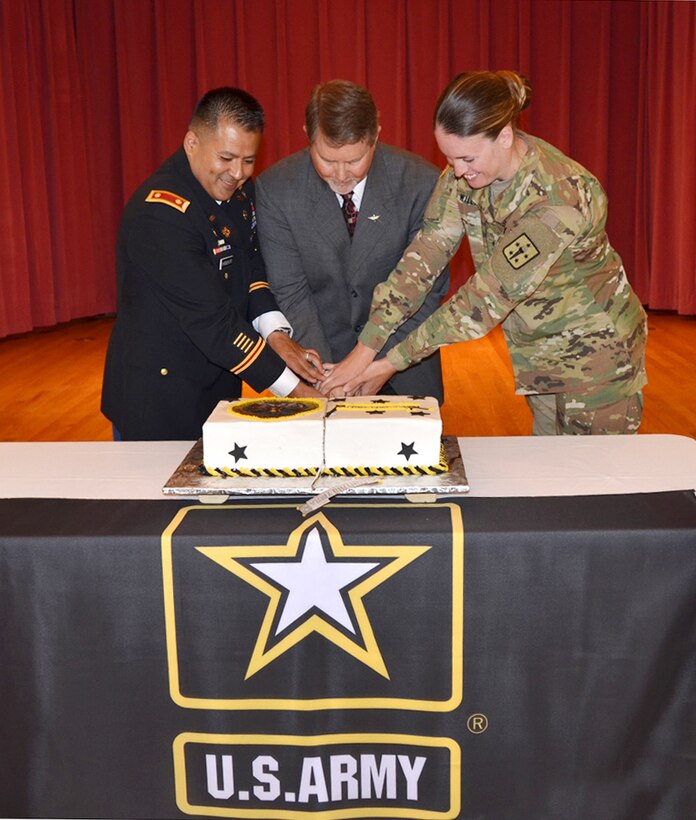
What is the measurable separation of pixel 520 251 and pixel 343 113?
18.6 inches

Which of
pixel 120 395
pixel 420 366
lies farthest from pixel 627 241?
pixel 120 395

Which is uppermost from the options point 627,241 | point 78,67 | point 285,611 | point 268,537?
point 78,67

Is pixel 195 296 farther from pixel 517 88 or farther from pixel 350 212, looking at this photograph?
pixel 517 88

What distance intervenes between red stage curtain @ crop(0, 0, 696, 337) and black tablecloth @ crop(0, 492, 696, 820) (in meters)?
5.65

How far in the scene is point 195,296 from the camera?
2.05 m

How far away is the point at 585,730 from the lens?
1383mm

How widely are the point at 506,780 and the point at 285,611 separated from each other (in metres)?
0.40

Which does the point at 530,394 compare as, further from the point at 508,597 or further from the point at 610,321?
the point at 508,597

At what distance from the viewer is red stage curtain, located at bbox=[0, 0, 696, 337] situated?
22.4 ft

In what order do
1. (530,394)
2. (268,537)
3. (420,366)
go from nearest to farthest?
1. (268,537)
2. (530,394)
3. (420,366)

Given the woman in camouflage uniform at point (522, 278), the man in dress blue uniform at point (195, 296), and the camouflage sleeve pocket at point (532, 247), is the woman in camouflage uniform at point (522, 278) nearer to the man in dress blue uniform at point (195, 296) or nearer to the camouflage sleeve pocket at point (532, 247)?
the camouflage sleeve pocket at point (532, 247)

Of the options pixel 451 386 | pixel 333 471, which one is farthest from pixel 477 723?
pixel 451 386

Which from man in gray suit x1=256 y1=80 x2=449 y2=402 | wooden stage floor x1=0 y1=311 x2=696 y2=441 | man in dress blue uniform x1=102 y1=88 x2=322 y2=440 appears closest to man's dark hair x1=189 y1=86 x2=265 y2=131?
man in dress blue uniform x1=102 y1=88 x2=322 y2=440

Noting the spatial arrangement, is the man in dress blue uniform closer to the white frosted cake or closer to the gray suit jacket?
the gray suit jacket
